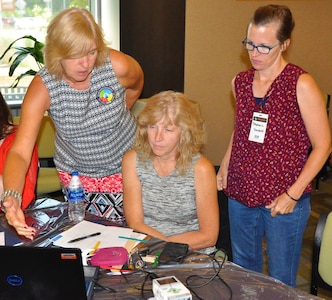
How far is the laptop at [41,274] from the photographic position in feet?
4.40

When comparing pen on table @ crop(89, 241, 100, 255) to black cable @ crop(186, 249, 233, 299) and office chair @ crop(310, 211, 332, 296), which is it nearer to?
black cable @ crop(186, 249, 233, 299)

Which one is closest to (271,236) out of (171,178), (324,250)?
(324,250)

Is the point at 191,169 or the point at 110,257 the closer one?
the point at 110,257

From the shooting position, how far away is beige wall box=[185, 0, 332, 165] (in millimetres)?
4875

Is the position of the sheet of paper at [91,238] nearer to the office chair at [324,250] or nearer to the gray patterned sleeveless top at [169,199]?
the gray patterned sleeveless top at [169,199]

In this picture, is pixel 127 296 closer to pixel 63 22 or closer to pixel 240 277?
pixel 240 277

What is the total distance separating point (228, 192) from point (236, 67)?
2.99 m

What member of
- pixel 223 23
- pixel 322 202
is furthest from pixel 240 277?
pixel 223 23

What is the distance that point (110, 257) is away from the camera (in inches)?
66.9

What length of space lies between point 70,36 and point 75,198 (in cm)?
71

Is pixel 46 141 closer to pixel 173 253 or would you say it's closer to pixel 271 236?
pixel 271 236

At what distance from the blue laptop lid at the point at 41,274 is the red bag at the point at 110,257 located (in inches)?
11.8

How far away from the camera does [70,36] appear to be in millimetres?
1947

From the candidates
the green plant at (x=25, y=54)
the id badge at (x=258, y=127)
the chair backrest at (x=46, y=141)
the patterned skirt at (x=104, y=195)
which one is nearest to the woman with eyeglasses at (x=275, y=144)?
the id badge at (x=258, y=127)
